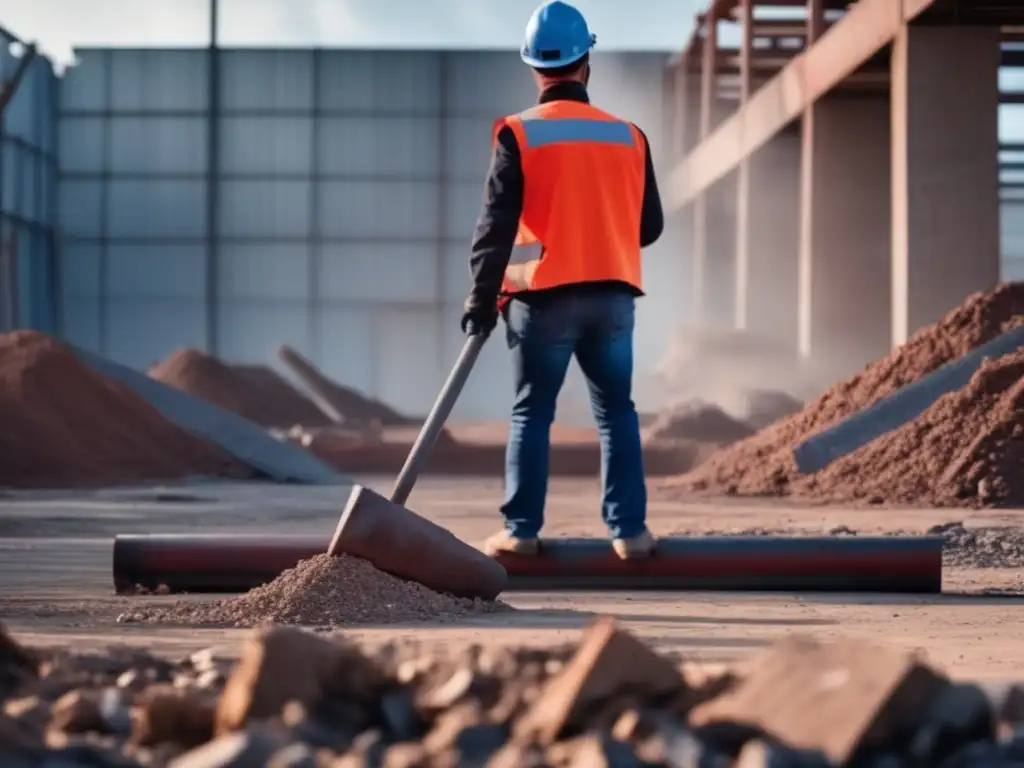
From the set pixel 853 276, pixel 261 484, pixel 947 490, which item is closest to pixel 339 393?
pixel 853 276

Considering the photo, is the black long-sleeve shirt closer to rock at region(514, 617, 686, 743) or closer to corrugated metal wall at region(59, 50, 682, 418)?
rock at region(514, 617, 686, 743)

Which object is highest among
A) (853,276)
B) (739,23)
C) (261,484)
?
(739,23)

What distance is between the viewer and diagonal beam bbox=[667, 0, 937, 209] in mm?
17672

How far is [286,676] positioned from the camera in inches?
113

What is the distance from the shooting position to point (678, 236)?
37000 mm

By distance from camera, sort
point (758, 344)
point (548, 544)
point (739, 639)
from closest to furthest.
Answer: point (739, 639) → point (548, 544) → point (758, 344)

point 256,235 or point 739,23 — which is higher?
point 739,23

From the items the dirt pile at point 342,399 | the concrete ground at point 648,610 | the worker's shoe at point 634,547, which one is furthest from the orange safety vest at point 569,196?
the dirt pile at point 342,399

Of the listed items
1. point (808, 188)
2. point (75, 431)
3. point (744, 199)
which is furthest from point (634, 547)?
point (744, 199)

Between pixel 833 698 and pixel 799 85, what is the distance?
67.6ft

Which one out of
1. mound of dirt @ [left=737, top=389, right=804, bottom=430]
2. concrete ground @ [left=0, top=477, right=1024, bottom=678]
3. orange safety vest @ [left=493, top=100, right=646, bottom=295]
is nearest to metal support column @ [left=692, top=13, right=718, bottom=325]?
mound of dirt @ [left=737, top=389, right=804, bottom=430]

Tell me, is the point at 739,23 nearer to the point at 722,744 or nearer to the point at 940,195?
the point at 940,195

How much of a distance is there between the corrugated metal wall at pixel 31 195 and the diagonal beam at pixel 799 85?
13.5 meters

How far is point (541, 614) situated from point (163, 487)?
10.4m
